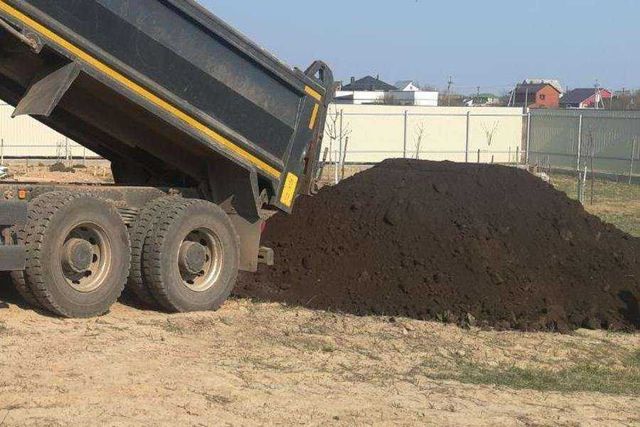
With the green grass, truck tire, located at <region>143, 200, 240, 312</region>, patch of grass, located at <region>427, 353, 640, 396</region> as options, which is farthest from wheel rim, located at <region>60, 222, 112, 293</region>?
the green grass

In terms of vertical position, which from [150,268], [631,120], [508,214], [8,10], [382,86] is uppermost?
[382,86]

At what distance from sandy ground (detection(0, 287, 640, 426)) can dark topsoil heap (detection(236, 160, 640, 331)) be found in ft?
1.37

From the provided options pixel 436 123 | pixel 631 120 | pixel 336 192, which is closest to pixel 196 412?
pixel 336 192

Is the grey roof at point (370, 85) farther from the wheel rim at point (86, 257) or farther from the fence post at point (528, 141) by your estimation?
the wheel rim at point (86, 257)

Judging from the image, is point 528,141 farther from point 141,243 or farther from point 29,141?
point 141,243

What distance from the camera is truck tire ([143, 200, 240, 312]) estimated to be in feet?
28.7

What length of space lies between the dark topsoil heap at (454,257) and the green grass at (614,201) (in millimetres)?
6686

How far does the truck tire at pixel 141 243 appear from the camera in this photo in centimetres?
874

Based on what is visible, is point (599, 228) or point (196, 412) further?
point (599, 228)

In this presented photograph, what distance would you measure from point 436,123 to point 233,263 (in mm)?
33736

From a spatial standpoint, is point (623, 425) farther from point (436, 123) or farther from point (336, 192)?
point (436, 123)

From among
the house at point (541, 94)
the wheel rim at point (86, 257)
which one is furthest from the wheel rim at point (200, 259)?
the house at point (541, 94)

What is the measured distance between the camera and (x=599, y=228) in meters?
11.2

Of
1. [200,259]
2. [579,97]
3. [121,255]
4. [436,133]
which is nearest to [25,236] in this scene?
[121,255]
